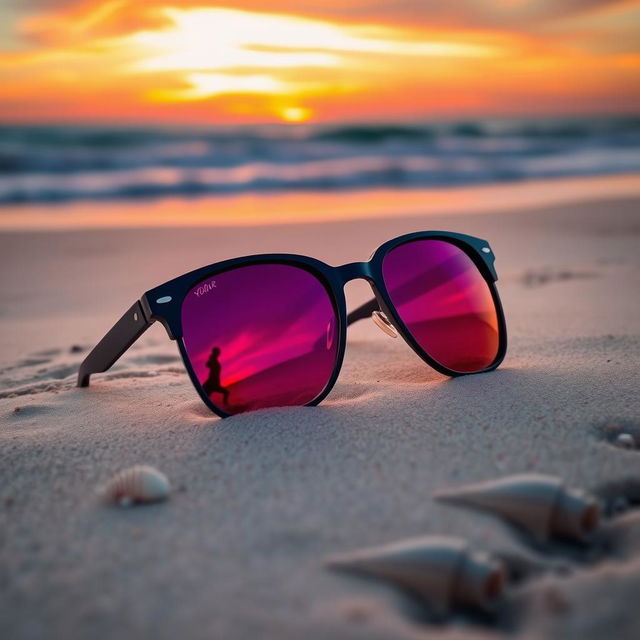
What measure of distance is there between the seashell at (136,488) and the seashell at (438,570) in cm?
41

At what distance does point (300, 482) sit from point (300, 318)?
24.0 inches

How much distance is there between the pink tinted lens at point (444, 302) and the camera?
228 centimetres

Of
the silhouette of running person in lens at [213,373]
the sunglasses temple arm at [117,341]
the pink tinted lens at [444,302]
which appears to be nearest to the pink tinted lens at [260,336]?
the silhouette of running person in lens at [213,373]

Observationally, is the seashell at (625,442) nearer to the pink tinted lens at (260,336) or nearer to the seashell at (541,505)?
the seashell at (541,505)

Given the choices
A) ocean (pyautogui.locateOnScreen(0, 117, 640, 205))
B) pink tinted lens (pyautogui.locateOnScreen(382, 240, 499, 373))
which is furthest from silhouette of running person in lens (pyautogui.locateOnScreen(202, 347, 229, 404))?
ocean (pyautogui.locateOnScreen(0, 117, 640, 205))

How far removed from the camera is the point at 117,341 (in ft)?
6.97

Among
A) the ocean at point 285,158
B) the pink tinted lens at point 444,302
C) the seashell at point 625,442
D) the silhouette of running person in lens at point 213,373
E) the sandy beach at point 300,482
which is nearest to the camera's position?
the sandy beach at point 300,482

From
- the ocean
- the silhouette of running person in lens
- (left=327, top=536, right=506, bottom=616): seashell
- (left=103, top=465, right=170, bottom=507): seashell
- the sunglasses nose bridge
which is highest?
the ocean

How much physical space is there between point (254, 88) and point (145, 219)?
519 cm

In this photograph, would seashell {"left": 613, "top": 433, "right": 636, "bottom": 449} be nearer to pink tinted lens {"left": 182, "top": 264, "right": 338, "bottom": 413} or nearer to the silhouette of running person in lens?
pink tinted lens {"left": 182, "top": 264, "right": 338, "bottom": 413}

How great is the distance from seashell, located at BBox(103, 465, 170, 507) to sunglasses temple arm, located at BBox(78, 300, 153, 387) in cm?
50

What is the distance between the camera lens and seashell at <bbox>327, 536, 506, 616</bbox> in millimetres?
1150

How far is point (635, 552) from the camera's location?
1.25 m

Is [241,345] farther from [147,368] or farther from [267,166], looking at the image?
[267,166]
